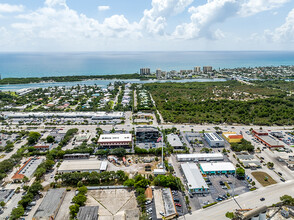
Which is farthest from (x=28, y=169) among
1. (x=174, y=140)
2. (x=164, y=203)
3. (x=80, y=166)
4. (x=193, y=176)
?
(x=174, y=140)

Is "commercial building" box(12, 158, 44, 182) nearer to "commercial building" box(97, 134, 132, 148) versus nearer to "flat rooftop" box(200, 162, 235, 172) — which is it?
"commercial building" box(97, 134, 132, 148)

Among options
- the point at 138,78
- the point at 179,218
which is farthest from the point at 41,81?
the point at 179,218

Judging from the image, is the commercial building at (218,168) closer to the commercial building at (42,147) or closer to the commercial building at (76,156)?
the commercial building at (76,156)

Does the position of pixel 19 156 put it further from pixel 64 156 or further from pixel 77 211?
pixel 77 211

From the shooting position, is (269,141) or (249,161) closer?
(249,161)

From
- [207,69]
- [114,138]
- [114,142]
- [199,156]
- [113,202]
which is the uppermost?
[207,69]

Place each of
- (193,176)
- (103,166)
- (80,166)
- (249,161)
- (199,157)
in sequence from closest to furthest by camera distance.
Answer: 1. (193,176)
2. (80,166)
3. (103,166)
4. (249,161)
5. (199,157)

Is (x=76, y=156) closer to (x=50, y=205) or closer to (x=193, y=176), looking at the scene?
(x=50, y=205)
